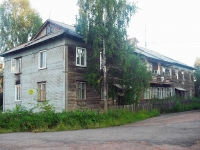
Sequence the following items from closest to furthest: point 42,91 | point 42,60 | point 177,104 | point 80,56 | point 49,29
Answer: point 80,56 < point 42,91 < point 42,60 < point 49,29 < point 177,104

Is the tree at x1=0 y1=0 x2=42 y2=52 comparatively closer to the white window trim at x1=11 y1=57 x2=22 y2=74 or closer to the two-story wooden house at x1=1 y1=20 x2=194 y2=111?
the two-story wooden house at x1=1 y1=20 x2=194 y2=111

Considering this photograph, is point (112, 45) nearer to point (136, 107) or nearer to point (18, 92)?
point (136, 107)

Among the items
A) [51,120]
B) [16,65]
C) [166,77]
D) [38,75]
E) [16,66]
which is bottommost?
[51,120]

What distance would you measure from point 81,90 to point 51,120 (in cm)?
619

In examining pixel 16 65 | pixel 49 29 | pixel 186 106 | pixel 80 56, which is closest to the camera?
pixel 80 56

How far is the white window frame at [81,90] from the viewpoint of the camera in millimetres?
19500

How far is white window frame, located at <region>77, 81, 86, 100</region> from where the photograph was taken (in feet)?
64.0

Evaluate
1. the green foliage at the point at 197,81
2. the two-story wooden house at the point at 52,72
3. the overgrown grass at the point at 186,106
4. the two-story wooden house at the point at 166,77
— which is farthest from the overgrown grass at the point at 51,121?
the green foliage at the point at 197,81

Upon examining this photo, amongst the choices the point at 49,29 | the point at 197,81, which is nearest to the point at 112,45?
the point at 49,29

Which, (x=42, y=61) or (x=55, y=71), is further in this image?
(x=42, y=61)

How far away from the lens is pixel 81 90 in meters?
19.8

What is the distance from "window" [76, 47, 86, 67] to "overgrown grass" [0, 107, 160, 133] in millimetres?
6037

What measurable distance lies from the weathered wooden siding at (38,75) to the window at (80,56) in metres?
1.40

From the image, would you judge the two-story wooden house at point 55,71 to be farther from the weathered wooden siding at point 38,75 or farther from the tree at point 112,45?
the tree at point 112,45
